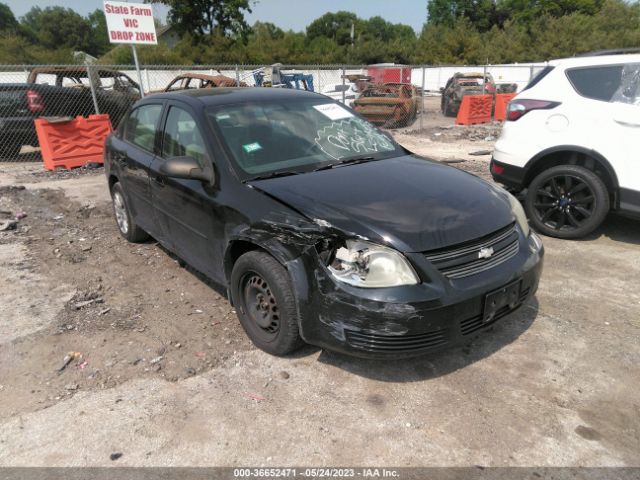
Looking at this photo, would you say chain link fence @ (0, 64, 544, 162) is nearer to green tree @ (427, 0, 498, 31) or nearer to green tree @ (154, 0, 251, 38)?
green tree @ (154, 0, 251, 38)

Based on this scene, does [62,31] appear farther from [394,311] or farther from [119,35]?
[394,311]

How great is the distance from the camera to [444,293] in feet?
8.32

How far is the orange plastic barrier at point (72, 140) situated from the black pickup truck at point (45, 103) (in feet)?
2.43

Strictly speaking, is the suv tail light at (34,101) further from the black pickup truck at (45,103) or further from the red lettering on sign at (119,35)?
the red lettering on sign at (119,35)

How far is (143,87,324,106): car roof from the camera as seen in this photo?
3741 millimetres

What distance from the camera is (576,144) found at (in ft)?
15.7

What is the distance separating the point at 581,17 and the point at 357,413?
5492cm

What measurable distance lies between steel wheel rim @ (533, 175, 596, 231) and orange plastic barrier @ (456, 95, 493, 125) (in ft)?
35.6

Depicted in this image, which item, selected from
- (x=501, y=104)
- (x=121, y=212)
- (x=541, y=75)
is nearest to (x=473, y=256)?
(x=541, y=75)

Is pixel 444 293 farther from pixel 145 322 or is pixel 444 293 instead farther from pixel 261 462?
pixel 145 322

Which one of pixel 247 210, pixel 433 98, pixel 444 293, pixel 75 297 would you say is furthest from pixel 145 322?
pixel 433 98

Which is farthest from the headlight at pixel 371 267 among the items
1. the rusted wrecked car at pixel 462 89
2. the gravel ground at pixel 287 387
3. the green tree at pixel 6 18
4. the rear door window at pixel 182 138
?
the green tree at pixel 6 18

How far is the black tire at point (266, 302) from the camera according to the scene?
2814 millimetres

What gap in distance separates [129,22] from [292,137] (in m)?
8.60
